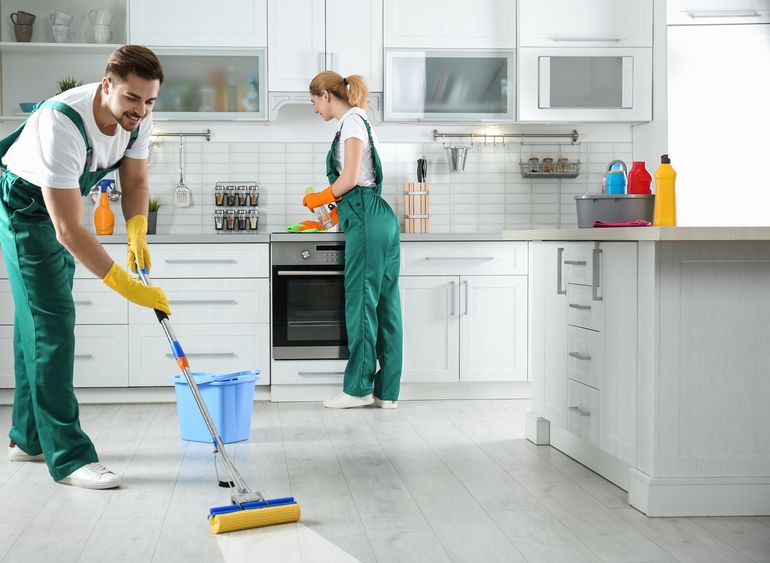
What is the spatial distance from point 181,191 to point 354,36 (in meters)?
1.26

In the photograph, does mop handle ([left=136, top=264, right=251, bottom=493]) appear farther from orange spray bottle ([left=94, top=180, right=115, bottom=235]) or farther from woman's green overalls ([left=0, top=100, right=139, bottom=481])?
orange spray bottle ([left=94, top=180, right=115, bottom=235])

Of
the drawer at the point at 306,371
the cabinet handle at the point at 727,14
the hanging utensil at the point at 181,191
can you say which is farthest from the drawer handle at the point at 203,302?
the cabinet handle at the point at 727,14

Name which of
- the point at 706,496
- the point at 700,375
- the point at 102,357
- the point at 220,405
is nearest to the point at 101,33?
the point at 102,357

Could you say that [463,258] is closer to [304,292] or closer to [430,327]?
[430,327]

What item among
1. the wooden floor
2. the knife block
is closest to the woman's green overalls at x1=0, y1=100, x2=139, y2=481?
the wooden floor

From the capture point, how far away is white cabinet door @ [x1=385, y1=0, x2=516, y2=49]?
181 inches

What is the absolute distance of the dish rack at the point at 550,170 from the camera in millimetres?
4965

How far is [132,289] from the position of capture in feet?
8.14

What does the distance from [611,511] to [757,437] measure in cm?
44

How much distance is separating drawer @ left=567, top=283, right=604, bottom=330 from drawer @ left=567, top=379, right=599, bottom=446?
0.20 m

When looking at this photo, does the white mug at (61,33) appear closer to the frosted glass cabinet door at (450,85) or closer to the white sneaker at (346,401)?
the frosted glass cabinet door at (450,85)

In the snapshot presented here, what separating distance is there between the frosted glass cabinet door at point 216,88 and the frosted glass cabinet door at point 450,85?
69 centimetres

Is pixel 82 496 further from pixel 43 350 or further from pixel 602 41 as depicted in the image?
pixel 602 41

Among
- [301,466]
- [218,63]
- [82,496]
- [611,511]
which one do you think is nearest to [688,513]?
[611,511]
